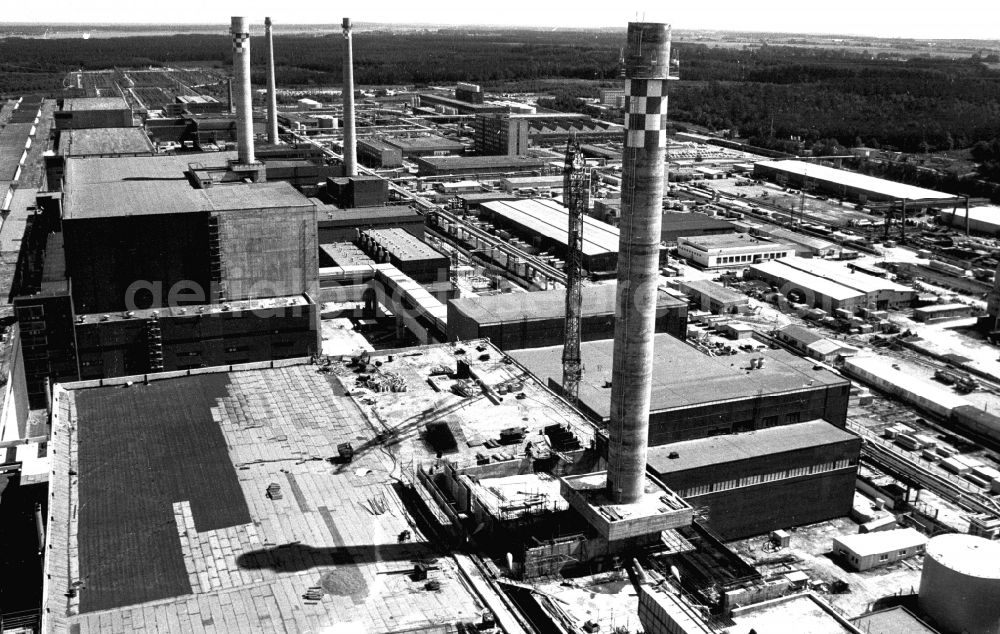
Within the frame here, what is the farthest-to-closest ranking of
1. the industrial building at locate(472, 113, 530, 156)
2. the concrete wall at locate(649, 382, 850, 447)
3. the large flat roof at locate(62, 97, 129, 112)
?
the industrial building at locate(472, 113, 530, 156), the large flat roof at locate(62, 97, 129, 112), the concrete wall at locate(649, 382, 850, 447)

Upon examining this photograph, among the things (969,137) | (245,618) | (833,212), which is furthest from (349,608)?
(969,137)

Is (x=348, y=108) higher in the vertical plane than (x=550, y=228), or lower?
higher

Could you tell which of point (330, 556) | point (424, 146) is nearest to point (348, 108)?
point (424, 146)

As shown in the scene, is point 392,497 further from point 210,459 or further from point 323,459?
point 210,459

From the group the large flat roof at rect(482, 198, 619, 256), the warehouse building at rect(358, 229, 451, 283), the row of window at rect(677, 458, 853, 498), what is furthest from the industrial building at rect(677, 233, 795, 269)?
the row of window at rect(677, 458, 853, 498)

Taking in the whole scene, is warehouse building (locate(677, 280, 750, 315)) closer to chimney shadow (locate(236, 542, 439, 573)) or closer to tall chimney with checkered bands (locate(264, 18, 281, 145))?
chimney shadow (locate(236, 542, 439, 573))

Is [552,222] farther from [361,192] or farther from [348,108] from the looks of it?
[348,108]
